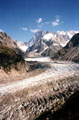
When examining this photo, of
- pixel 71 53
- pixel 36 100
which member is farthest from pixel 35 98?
pixel 71 53

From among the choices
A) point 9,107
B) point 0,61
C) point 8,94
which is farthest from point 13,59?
point 9,107

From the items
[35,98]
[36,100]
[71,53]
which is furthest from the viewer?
[71,53]

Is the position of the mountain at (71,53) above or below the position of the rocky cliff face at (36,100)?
above

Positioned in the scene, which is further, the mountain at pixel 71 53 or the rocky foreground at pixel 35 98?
the mountain at pixel 71 53

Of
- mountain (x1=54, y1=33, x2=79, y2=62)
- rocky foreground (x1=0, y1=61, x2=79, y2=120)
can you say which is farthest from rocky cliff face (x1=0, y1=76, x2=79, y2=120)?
mountain (x1=54, y1=33, x2=79, y2=62)

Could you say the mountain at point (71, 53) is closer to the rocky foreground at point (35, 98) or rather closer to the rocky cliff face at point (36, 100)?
the rocky foreground at point (35, 98)

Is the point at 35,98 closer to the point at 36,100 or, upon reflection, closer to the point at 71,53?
the point at 36,100

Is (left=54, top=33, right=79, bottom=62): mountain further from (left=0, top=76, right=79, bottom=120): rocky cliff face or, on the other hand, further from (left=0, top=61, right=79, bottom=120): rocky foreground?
(left=0, top=76, right=79, bottom=120): rocky cliff face

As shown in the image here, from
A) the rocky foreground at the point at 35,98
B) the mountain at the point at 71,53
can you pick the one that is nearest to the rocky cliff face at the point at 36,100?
the rocky foreground at the point at 35,98
